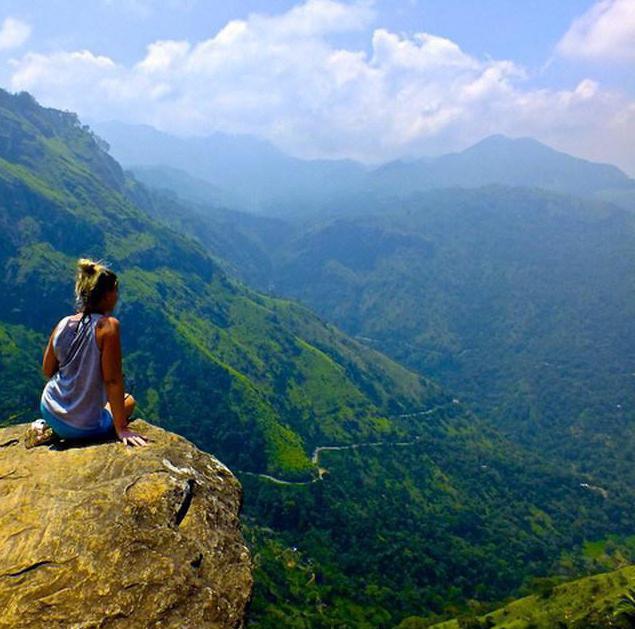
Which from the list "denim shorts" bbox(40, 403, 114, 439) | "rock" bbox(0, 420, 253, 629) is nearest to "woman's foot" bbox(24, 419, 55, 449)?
"rock" bbox(0, 420, 253, 629)

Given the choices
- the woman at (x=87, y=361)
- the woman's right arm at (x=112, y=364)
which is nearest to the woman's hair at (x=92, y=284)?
the woman at (x=87, y=361)

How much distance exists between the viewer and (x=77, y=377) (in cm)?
1301

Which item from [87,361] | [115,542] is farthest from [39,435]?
[115,542]

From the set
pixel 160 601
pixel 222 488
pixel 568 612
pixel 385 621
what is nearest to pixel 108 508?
pixel 160 601

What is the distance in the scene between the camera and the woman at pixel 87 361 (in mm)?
12812

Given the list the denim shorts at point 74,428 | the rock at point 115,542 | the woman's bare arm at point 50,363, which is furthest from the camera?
the denim shorts at point 74,428

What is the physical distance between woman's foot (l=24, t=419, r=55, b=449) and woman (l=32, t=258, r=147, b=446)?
2.54 ft

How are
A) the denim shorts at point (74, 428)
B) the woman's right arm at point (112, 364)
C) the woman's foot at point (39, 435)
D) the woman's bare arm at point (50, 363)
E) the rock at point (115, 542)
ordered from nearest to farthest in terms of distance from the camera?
the rock at point (115, 542), the woman's right arm at point (112, 364), the woman's bare arm at point (50, 363), the denim shorts at point (74, 428), the woman's foot at point (39, 435)

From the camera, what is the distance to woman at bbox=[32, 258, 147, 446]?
504 inches

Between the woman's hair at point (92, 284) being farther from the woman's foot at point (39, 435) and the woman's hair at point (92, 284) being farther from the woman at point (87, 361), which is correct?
the woman's foot at point (39, 435)

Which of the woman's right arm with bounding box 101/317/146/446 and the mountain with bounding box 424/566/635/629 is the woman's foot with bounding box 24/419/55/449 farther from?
the mountain with bounding box 424/566/635/629

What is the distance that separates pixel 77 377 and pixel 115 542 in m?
3.91

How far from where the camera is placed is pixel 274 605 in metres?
153

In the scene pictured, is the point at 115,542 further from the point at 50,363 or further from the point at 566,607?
the point at 566,607
